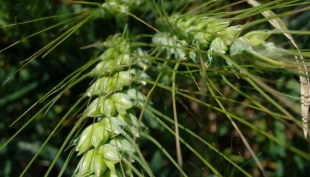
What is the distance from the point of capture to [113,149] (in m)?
0.53

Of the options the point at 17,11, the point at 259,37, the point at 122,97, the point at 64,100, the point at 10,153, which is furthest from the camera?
the point at 64,100

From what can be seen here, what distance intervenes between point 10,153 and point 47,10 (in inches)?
12.6

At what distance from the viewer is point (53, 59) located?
992 mm

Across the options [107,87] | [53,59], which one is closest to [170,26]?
[107,87]

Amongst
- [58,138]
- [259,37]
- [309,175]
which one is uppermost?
[259,37]

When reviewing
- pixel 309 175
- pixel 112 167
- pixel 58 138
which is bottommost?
pixel 309 175

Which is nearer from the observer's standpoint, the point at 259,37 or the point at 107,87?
the point at 259,37

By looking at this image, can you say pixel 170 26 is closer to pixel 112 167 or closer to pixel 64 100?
pixel 112 167

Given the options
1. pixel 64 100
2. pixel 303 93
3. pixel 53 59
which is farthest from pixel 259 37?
pixel 64 100

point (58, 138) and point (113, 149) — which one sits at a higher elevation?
point (113, 149)

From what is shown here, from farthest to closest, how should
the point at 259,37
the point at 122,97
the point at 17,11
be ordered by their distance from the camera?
the point at 17,11, the point at 122,97, the point at 259,37

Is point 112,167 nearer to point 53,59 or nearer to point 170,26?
point 170,26

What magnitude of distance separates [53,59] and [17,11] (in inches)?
8.3

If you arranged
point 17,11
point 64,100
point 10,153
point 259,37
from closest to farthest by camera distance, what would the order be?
point 259,37 < point 17,11 < point 10,153 < point 64,100
